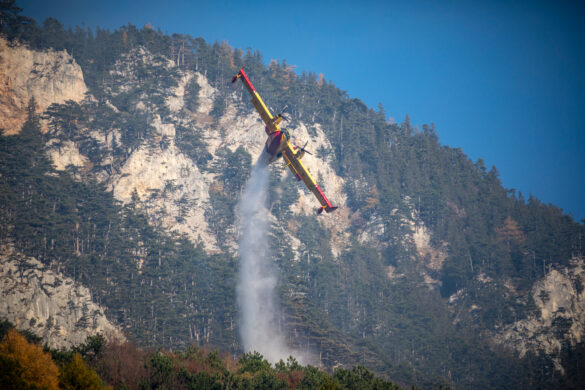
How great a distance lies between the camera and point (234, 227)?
92.3 metres

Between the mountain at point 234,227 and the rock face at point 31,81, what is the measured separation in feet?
1.15

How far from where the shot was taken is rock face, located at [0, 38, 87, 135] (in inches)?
3297

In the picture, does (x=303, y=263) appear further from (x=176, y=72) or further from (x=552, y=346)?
→ (x=176, y=72)

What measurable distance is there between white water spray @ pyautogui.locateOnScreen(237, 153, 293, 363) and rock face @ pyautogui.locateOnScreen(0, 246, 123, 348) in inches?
739

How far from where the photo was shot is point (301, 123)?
115 m

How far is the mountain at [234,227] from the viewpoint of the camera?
228 ft

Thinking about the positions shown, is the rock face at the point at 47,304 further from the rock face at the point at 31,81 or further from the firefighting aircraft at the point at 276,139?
the firefighting aircraft at the point at 276,139

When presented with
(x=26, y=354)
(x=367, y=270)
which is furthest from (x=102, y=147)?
(x=26, y=354)

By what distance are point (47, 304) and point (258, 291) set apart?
29.1 metres

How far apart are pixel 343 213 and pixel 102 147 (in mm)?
52613

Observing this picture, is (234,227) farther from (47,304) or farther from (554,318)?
(554,318)

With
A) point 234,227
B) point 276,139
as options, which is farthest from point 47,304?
point 276,139

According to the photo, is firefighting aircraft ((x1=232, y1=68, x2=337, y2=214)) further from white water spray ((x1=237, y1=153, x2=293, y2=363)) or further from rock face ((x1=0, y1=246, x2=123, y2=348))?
rock face ((x1=0, y1=246, x2=123, y2=348))

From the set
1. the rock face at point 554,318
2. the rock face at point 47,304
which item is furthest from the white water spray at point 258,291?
the rock face at point 554,318
